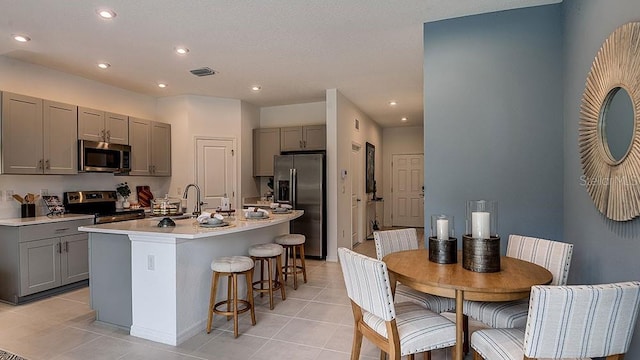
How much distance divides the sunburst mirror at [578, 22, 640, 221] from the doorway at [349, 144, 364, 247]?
406 cm

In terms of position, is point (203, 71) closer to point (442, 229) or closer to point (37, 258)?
point (37, 258)

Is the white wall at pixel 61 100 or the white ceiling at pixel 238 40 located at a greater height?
the white ceiling at pixel 238 40

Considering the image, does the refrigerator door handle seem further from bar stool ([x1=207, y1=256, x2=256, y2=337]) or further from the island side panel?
the island side panel

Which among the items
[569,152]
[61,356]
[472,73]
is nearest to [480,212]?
[569,152]

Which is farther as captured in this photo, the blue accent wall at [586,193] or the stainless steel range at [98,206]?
the stainless steel range at [98,206]

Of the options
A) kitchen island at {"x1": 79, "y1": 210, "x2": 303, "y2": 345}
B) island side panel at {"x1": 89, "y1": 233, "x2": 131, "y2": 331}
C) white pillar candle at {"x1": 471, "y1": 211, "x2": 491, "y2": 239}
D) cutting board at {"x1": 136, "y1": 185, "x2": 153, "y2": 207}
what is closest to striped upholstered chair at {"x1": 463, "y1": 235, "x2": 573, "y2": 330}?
white pillar candle at {"x1": 471, "y1": 211, "x2": 491, "y2": 239}

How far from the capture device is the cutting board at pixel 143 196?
5391 millimetres

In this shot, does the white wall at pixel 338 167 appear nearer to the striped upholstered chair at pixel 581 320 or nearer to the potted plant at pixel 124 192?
the potted plant at pixel 124 192

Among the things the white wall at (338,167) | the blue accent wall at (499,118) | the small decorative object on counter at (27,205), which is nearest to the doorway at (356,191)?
the white wall at (338,167)

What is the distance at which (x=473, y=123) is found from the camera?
9.78 ft

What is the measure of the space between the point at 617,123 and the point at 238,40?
313cm

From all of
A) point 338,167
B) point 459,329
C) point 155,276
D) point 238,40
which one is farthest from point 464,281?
point 338,167

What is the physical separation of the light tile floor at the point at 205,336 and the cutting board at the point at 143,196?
2.01m

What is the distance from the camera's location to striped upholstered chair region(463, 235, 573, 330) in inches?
77.7
